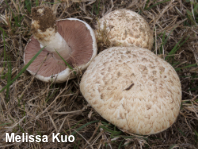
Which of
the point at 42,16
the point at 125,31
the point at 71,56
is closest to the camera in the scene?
the point at 42,16

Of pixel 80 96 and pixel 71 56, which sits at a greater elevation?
pixel 71 56

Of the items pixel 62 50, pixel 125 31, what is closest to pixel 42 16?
pixel 62 50

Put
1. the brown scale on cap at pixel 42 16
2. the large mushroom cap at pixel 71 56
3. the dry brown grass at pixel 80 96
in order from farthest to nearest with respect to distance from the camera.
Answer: the large mushroom cap at pixel 71 56
the dry brown grass at pixel 80 96
the brown scale on cap at pixel 42 16

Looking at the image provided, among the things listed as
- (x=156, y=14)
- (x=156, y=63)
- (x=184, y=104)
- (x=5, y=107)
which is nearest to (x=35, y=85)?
(x=5, y=107)

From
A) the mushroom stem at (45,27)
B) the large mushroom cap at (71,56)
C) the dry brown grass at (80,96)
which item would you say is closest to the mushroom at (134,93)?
the dry brown grass at (80,96)

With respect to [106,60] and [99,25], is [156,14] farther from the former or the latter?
[106,60]

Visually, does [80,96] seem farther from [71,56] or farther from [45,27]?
[45,27]

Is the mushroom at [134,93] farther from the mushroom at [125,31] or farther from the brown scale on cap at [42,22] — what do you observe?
the brown scale on cap at [42,22]

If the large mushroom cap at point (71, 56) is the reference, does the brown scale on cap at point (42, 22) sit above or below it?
above
